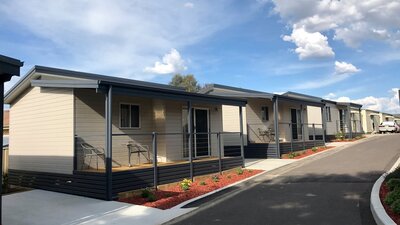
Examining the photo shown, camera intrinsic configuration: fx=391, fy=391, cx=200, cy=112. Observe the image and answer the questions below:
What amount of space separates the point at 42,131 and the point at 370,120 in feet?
140

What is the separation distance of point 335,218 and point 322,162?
942cm

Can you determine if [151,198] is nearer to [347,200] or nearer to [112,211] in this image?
[112,211]

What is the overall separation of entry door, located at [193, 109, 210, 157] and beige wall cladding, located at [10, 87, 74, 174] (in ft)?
18.5

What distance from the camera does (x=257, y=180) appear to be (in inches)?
519

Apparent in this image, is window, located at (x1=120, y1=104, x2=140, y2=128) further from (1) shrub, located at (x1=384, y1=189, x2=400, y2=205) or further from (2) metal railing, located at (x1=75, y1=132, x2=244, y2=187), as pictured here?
(1) shrub, located at (x1=384, y1=189, x2=400, y2=205)

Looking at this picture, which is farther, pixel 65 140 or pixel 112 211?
pixel 65 140

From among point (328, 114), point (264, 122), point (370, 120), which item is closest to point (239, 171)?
point (264, 122)

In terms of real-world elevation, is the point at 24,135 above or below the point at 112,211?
above

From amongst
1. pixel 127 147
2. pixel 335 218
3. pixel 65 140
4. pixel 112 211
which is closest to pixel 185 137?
pixel 127 147

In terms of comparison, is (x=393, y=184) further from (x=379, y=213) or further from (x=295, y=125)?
(x=295, y=125)

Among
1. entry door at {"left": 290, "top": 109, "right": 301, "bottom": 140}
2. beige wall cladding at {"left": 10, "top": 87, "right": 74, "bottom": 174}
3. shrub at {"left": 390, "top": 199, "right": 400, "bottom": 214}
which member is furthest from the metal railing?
entry door at {"left": 290, "top": 109, "right": 301, "bottom": 140}

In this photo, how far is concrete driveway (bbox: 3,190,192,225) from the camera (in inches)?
343

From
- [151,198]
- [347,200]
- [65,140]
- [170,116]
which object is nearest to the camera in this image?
[347,200]

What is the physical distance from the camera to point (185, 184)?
12383 millimetres
